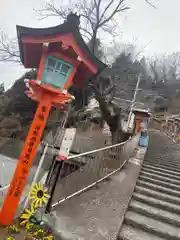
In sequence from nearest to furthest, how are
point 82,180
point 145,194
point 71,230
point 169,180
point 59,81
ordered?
1. point 71,230
2. point 59,81
3. point 82,180
4. point 145,194
5. point 169,180

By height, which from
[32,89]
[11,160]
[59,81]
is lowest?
[11,160]

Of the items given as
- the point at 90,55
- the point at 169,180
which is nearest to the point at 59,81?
the point at 90,55

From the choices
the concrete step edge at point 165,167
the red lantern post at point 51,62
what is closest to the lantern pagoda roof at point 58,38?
the red lantern post at point 51,62

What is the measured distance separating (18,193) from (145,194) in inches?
141

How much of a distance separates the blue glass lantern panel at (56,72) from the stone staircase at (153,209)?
340 centimetres

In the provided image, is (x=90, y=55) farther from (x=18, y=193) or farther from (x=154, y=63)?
(x=154, y=63)

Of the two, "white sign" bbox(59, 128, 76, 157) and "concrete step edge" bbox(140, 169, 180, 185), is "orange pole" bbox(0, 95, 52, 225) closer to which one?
"white sign" bbox(59, 128, 76, 157)

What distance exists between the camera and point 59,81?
4816mm

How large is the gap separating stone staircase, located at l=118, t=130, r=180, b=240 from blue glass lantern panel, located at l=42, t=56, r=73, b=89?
3.40 meters

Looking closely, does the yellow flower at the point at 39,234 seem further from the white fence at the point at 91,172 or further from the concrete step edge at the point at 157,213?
the concrete step edge at the point at 157,213

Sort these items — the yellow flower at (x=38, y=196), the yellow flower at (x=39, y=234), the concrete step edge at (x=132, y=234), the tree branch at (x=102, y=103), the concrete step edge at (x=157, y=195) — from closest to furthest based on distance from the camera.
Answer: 1. the yellow flower at (x=39, y=234)
2. the yellow flower at (x=38, y=196)
3. the concrete step edge at (x=132, y=234)
4. the concrete step edge at (x=157, y=195)
5. the tree branch at (x=102, y=103)

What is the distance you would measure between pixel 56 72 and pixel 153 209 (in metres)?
4.05

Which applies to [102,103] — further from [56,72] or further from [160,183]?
[56,72]

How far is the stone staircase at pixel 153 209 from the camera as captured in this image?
13.6 ft
